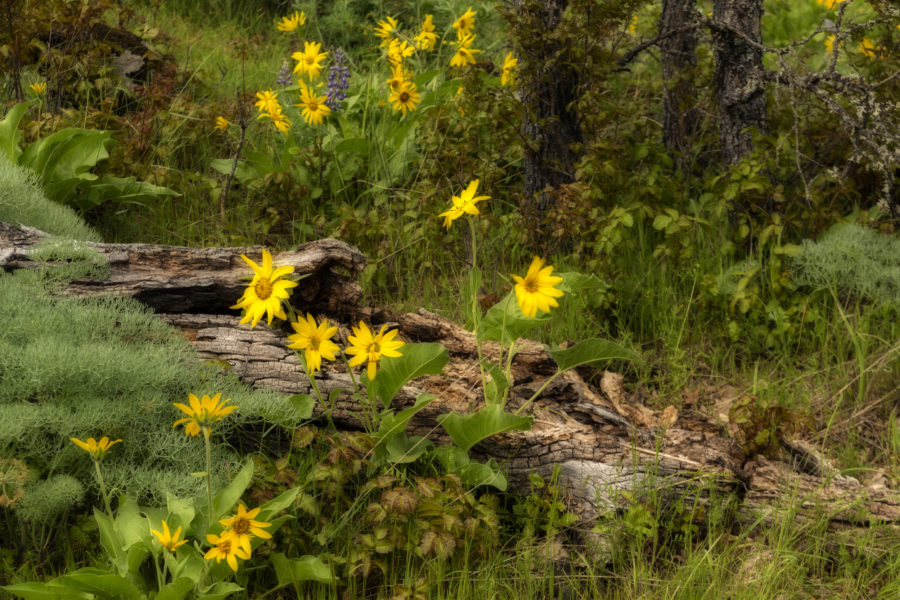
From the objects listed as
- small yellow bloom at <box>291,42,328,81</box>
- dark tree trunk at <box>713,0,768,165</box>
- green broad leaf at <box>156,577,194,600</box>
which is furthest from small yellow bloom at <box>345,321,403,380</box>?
small yellow bloom at <box>291,42,328,81</box>

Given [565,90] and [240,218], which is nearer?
[565,90]

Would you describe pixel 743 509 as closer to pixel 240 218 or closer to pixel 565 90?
pixel 565 90

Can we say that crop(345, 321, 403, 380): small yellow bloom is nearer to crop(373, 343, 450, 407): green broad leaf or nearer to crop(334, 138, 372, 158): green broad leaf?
crop(373, 343, 450, 407): green broad leaf

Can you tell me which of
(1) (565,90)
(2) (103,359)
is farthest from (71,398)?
(1) (565,90)

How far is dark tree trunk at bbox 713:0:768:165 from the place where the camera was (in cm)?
366

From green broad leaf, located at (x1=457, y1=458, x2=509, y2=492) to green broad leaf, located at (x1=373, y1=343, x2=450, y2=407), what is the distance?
318mm

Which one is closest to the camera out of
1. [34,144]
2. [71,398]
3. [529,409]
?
[71,398]

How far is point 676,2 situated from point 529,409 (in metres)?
2.38

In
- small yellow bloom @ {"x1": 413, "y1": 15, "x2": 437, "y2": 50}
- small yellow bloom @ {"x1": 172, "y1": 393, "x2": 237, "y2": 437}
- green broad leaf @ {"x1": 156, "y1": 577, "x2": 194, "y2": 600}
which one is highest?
small yellow bloom @ {"x1": 413, "y1": 15, "x2": 437, "y2": 50}

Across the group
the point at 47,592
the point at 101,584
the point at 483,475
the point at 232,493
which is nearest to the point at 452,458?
the point at 483,475

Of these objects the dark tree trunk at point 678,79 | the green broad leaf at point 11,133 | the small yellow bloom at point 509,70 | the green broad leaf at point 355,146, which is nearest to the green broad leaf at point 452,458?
the small yellow bloom at point 509,70

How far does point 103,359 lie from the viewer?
7.64ft

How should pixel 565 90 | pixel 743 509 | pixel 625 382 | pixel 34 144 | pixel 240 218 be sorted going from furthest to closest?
pixel 240 218
pixel 565 90
pixel 34 144
pixel 625 382
pixel 743 509

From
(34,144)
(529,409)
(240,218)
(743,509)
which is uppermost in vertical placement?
(34,144)
